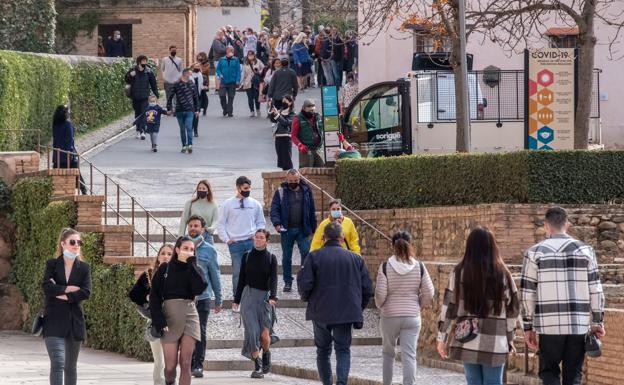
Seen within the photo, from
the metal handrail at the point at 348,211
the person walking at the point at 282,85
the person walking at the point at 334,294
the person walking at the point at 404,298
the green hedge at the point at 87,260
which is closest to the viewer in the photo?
the person walking at the point at 404,298

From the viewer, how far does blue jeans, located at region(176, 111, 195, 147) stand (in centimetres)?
3153

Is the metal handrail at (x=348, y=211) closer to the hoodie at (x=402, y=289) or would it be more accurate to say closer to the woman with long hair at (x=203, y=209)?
the woman with long hair at (x=203, y=209)

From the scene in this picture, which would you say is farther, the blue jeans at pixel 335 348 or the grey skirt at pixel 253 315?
the grey skirt at pixel 253 315

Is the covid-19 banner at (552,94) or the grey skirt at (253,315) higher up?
the covid-19 banner at (552,94)

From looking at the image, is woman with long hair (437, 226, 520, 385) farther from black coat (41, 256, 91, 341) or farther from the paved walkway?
the paved walkway

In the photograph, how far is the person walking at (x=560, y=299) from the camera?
1140 centimetres

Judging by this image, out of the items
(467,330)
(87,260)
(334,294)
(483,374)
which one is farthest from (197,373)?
(467,330)

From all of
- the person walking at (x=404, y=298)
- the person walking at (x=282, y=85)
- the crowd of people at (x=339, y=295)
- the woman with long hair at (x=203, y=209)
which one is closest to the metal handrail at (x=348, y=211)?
the crowd of people at (x=339, y=295)

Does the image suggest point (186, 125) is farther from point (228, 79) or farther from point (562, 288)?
point (562, 288)

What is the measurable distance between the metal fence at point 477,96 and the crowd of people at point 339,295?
7.37m

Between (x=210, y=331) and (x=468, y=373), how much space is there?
26.4 feet

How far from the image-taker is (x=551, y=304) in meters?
11.4

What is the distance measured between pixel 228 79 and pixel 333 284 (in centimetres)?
2516

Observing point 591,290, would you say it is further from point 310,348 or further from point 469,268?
point 310,348
